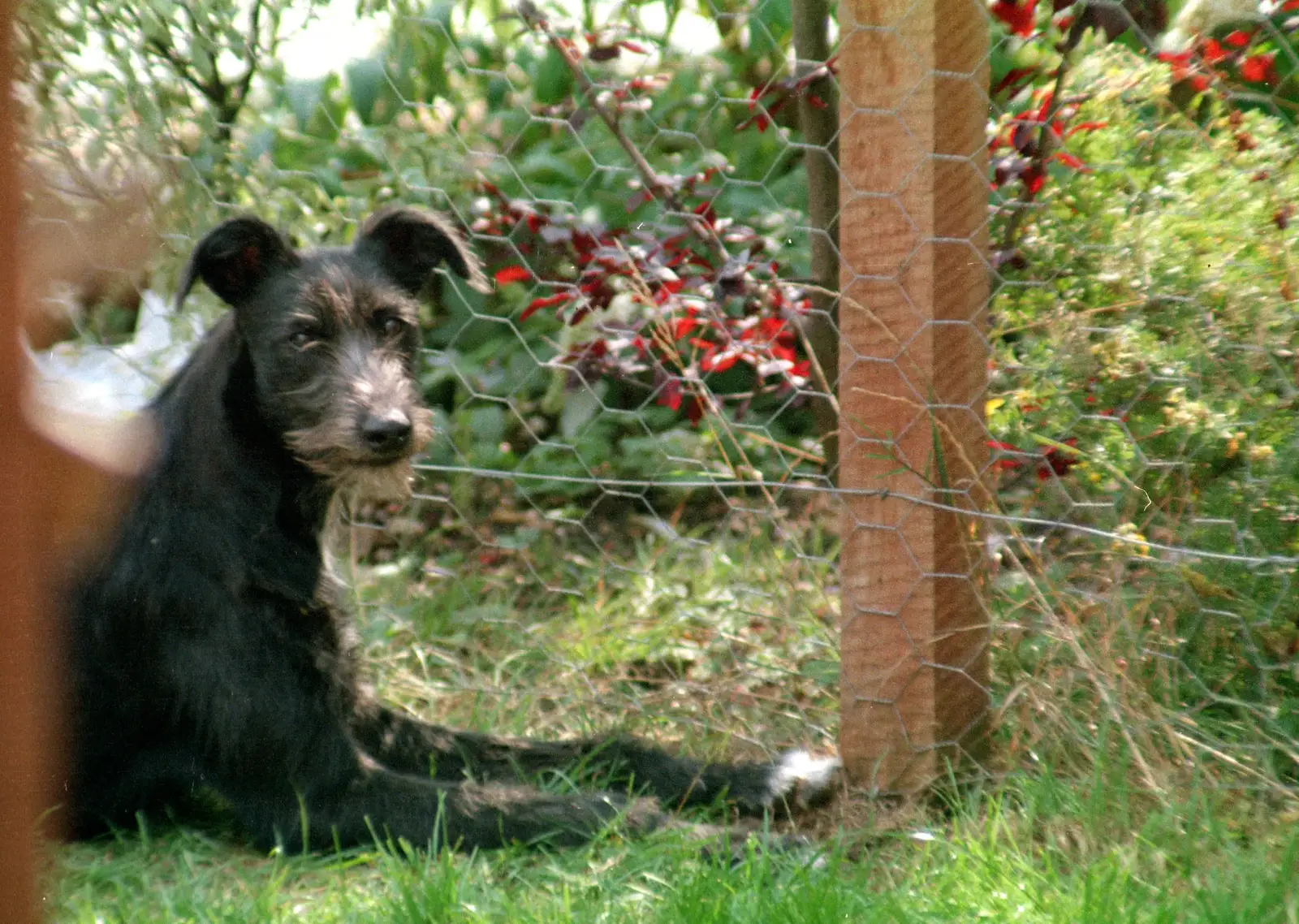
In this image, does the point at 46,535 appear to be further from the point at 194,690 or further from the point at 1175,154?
the point at 1175,154

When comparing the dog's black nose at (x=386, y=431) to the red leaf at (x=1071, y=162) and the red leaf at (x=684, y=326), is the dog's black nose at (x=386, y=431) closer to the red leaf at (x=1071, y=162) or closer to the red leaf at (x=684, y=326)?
the red leaf at (x=684, y=326)

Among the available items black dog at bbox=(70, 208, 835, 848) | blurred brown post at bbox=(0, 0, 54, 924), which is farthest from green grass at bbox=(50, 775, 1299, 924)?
blurred brown post at bbox=(0, 0, 54, 924)

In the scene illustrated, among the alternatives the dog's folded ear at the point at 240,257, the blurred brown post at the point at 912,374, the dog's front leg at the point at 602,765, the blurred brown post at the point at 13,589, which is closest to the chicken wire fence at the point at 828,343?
the blurred brown post at the point at 912,374

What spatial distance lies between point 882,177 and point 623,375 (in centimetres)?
119

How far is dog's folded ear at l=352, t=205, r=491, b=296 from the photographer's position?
3307 mm

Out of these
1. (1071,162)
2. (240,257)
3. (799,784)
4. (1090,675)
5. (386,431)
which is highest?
(1071,162)

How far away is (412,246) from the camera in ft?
11.3

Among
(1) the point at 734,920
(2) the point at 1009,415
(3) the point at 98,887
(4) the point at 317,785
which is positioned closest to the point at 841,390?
(2) the point at 1009,415

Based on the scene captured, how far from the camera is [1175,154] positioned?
287 cm

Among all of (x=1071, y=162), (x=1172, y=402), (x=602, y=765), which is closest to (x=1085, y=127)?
(x=1071, y=162)

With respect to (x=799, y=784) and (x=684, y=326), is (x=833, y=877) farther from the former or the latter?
(x=684, y=326)

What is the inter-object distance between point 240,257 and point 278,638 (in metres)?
0.93

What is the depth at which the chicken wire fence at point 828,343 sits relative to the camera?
9.00 ft

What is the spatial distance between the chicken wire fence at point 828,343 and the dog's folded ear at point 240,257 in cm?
63
